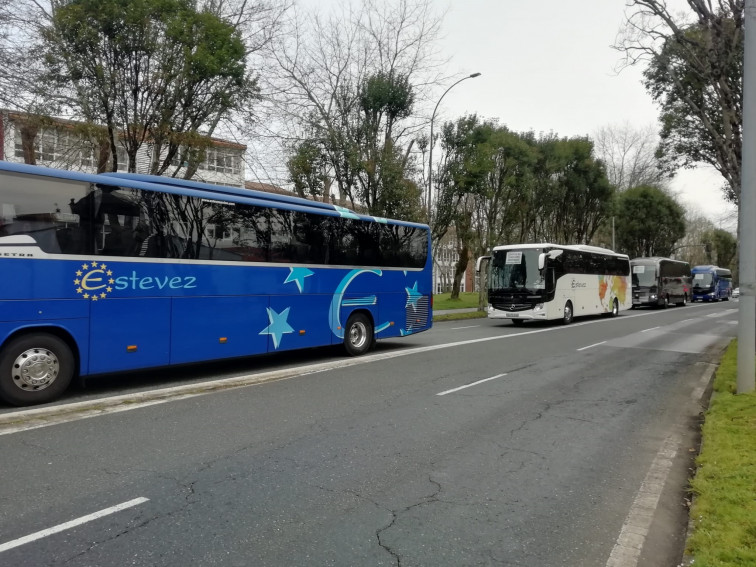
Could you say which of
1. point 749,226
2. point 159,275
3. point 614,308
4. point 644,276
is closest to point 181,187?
point 159,275

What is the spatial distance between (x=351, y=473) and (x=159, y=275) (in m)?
5.25

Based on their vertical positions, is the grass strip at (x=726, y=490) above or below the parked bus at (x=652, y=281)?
below

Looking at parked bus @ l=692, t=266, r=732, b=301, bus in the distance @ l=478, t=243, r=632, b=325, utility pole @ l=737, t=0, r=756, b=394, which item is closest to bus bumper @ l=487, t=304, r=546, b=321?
bus in the distance @ l=478, t=243, r=632, b=325

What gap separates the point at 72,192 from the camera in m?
7.89

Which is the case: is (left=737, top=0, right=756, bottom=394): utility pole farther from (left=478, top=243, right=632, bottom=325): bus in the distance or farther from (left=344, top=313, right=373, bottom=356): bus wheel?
(left=478, top=243, right=632, bottom=325): bus in the distance

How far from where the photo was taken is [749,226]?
316 inches

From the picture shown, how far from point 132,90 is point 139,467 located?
12815mm

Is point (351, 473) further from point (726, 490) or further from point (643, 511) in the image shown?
point (726, 490)

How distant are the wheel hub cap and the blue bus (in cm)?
1

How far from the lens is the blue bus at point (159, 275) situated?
7.42 m

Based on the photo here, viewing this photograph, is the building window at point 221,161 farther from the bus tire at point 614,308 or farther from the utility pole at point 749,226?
the bus tire at point 614,308

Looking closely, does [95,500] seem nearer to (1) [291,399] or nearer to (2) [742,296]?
(1) [291,399]

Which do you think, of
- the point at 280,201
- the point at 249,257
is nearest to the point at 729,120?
the point at 280,201

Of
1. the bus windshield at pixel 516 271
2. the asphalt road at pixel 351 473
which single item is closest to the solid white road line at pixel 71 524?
the asphalt road at pixel 351 473
